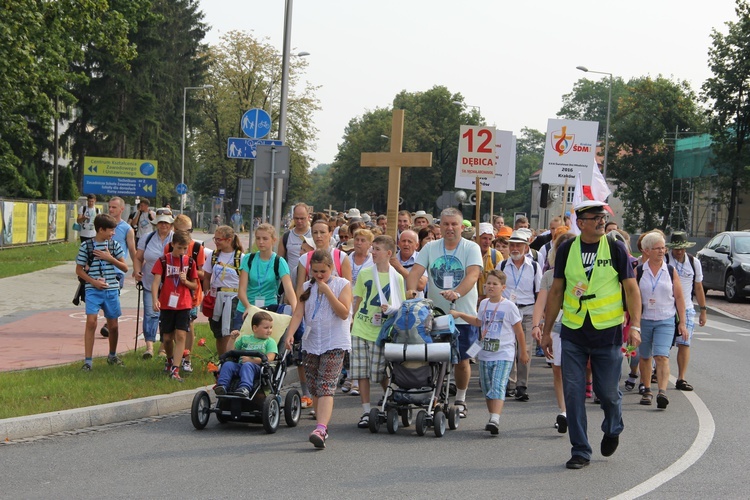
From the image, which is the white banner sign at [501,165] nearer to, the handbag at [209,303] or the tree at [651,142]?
the handbag at [209,303]

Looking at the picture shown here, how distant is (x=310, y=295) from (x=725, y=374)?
274 inches

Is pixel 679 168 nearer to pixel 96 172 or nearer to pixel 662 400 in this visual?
pixel 96 172

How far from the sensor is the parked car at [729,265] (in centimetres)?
2683

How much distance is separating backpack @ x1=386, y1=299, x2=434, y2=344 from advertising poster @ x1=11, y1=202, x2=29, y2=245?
30171 millimetres

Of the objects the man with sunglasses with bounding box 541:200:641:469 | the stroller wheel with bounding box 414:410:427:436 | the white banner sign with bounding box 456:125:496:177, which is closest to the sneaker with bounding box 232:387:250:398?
the stroller wheel with bounding box 414:410:427:436

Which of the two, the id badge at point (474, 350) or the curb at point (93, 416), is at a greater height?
the id badge at point (474, 350)

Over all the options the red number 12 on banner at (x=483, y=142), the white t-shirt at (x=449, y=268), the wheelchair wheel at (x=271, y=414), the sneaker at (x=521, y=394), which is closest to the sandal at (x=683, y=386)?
the sneaker at (x=521, y=394)

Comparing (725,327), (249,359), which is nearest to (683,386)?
(249,359)

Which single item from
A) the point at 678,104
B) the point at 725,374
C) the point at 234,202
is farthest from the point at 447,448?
the point at 234,202

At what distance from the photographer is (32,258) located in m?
31.9

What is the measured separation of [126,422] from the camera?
29.8 feet

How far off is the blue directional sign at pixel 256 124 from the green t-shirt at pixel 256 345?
904 centimetres

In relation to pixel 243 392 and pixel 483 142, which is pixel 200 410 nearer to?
pixel 243 392

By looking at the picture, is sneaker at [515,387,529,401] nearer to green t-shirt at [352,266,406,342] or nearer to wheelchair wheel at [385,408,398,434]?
green t-shirt at [352,266,406,342]
